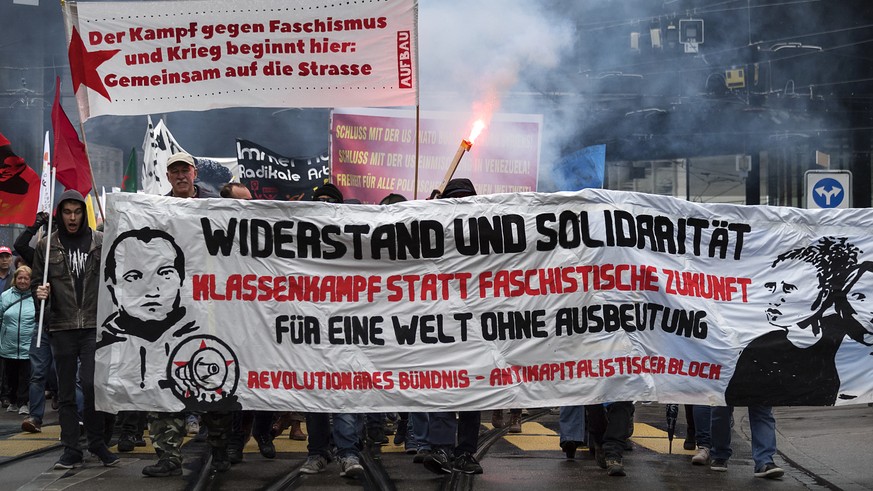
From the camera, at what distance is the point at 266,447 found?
8.42 metres

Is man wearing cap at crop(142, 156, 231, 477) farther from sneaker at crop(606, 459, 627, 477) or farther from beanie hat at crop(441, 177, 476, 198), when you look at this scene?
sneaker at crop(606, 459, 627, 477)

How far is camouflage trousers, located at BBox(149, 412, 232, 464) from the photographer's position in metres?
7.20

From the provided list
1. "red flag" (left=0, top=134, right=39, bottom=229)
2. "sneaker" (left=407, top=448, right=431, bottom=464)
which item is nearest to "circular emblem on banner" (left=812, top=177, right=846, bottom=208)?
"sneaker" (left=407, top=448, right=431, bottom=464)

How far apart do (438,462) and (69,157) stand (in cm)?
341

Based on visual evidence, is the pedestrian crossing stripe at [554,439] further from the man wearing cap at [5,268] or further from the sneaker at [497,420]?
the man wearing cap at [5,268]

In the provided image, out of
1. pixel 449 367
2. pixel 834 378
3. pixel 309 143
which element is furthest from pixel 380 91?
pixel 309 143

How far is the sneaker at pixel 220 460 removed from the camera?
741 centimetres

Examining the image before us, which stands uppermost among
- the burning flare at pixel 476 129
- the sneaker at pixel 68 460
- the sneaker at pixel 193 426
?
the burning flare at pixel 476 129

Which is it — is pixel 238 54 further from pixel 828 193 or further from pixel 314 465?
pixel 828 193

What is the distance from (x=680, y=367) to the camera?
6.85 m

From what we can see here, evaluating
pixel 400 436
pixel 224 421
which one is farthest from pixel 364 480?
pixel 400 436

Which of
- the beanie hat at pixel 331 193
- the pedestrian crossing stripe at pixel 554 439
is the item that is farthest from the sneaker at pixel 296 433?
the beanie hat at pixel 331 193

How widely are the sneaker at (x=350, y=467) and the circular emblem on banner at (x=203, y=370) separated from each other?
36.4 inches

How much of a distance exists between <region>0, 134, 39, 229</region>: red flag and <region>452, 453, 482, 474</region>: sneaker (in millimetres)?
5100
